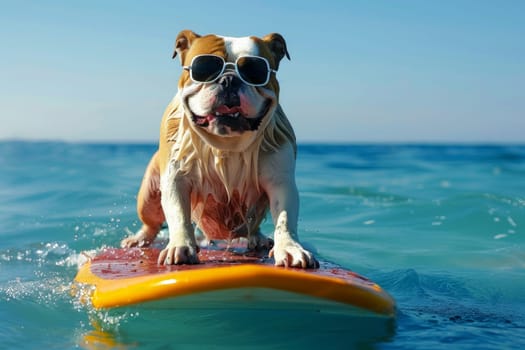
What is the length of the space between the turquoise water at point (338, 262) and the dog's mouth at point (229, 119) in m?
0.85

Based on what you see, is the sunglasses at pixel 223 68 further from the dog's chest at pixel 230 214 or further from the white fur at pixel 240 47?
the dog's chest at pixel 230 214

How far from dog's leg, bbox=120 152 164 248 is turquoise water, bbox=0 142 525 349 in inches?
20.3

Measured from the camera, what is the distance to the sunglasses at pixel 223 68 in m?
3.30

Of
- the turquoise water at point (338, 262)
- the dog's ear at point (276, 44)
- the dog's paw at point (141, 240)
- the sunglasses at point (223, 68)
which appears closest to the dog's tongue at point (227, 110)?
the sunglasses at point (223, 68)

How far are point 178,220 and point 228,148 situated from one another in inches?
17.2

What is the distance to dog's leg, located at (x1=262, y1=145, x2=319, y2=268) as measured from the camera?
3.35 m

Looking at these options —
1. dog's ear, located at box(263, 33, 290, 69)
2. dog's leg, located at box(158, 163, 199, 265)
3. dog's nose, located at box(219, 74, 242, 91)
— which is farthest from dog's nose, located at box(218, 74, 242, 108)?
dog's leg, located at box(158, 163, 199, 265)

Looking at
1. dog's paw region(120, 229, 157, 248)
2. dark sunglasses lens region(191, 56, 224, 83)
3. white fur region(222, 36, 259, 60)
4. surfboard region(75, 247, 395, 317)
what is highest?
white fur region(222, 36, 259, 60)

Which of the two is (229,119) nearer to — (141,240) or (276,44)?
(276,44)

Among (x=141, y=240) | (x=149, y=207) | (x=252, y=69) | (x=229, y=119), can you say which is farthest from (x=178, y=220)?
(x=141, y=240)

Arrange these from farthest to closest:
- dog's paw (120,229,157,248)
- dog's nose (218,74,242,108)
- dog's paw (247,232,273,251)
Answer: dog's paw (120,229,157,248) → dog's paw (247,232,273,251) → dog's nose (218,74,242,108)

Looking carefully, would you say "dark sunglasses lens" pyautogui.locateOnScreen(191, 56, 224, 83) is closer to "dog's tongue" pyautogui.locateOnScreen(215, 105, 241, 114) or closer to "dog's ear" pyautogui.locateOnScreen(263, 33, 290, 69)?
"dog's tongue" pyautogui.locateOnScreen(215, 105, 241, 114)

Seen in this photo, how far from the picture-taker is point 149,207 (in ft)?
14.6

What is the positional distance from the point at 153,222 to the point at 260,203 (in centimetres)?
103
